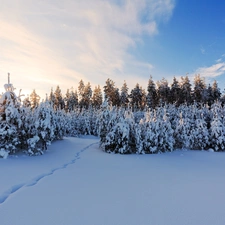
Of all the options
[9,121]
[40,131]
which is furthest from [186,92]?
[9,121]

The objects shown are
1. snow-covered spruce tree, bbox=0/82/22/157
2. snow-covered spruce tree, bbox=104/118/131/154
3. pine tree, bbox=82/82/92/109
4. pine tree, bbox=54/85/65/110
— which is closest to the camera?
snow-covered spruce tree, bbox=0/82/22/157

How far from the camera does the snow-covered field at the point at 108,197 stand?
8.67ft

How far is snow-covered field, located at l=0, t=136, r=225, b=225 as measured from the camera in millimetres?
2643

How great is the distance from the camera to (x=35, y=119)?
8031 millimetres

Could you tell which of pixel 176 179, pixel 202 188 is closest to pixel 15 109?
pixel 176 179

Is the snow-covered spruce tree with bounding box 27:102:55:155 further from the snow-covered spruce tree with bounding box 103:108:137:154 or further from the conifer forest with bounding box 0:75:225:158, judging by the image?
the snow-covered spruce tree with bounding box 103:108:137:154

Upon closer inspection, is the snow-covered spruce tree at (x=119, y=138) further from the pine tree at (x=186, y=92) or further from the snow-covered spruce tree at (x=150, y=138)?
the pine tree at (x=186, y=92)

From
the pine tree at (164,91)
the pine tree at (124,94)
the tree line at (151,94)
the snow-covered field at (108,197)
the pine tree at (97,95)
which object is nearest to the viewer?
the snow-covered field at (108,197)

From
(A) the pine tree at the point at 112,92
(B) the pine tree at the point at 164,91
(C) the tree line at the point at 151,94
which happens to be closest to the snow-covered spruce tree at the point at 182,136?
(C) the tree line at the point at 151,94

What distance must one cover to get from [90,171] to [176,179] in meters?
2.28

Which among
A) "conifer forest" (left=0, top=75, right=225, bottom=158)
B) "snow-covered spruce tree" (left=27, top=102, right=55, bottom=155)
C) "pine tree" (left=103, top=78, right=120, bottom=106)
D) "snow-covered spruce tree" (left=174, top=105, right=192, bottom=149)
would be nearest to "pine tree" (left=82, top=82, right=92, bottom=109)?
"pine tree" (left=103, top=78, right=120, bottom=106)

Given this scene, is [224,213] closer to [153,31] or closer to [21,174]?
[21,174]

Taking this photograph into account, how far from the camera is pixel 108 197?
343cm

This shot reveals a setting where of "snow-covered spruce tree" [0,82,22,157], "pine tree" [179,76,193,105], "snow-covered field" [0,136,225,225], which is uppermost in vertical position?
"pine tree" [179,76,193,105]
